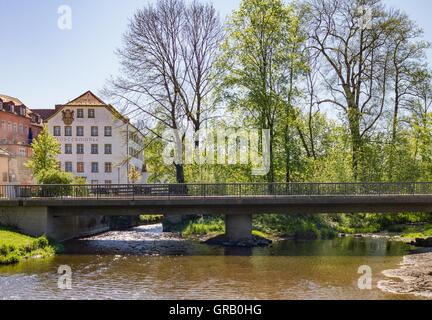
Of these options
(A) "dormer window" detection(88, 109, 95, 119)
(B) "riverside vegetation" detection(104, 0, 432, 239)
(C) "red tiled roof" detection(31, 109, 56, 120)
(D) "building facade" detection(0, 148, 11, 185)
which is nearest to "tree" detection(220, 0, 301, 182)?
(B) "riverside vegetation" detection(104, 0, 432, 239)

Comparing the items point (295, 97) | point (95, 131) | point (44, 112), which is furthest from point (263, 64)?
point (44, 112)

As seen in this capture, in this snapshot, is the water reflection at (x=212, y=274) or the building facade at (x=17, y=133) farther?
the building facade at (x=17, y=133)

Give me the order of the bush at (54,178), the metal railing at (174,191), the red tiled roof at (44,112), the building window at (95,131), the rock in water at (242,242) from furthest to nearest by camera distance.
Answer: the red tiled roof at (44,112)
the building window at (95,131)
the bush at (54,178)
the metal railing at (174,191)
the rock in water at (242,242)

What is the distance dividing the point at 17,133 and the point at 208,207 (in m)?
44.0

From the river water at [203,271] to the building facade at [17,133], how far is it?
2987cm

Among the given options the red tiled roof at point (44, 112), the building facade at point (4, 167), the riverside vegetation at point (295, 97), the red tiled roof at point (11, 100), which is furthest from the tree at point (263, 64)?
the red tiled roof at point (44, 112)

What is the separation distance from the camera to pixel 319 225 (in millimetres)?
42344

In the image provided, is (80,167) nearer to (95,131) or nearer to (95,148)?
(95,148)

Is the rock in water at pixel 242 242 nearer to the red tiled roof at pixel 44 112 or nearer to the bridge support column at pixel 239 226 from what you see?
the bridge support column at pixel 239 226

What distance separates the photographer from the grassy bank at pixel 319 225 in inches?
1601

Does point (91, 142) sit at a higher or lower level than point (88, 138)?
lower

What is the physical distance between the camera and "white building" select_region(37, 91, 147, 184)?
6806 cm

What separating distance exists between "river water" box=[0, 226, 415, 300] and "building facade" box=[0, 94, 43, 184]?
29.9 meters
